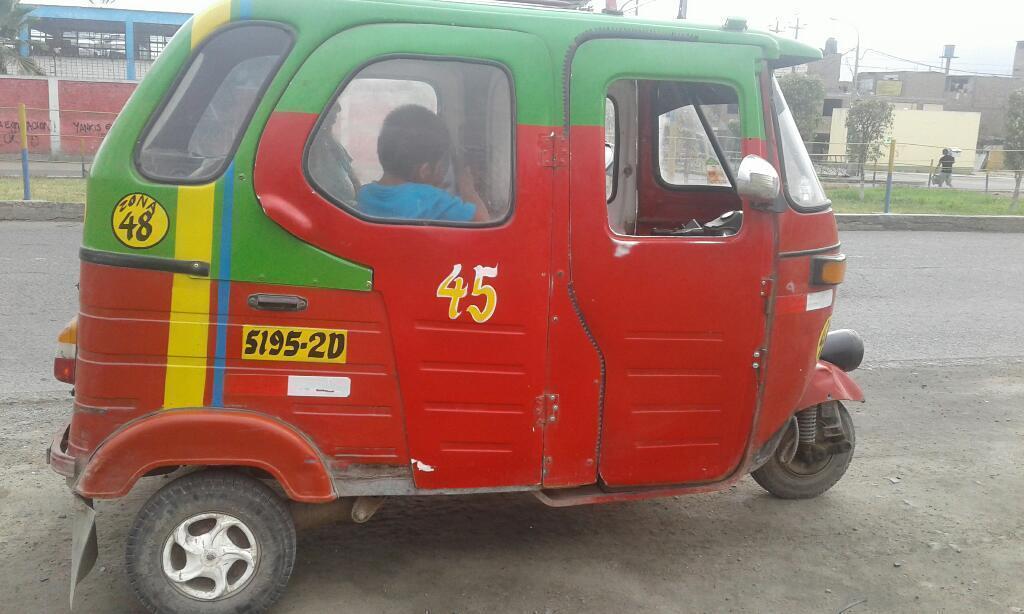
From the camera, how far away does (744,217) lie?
3.62 metres

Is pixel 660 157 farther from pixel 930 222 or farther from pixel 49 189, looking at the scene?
pixel 49 189

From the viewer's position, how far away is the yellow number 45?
3.27 metres

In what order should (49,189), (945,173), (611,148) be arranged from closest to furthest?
(611,148) < (49,189) < (945,173)

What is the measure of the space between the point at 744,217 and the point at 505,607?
5.97 feet

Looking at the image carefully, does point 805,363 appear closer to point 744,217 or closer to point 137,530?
point 744,217

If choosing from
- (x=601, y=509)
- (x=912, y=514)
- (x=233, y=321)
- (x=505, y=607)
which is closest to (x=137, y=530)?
(x=233, y=321)

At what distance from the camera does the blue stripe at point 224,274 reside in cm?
309

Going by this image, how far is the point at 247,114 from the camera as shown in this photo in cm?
313

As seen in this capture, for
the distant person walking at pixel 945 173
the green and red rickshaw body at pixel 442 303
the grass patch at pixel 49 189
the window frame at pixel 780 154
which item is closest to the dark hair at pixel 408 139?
the green and red rickshaw body at pixel 442 303

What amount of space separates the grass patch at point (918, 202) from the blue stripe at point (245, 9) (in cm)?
1698

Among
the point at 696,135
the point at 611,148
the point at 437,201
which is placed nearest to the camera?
the point at 437,201

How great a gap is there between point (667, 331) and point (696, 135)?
1.24 metres

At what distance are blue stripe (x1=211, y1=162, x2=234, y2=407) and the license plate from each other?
7 centimetres

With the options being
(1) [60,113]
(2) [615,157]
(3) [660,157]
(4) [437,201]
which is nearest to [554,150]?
(4) [437,201]
